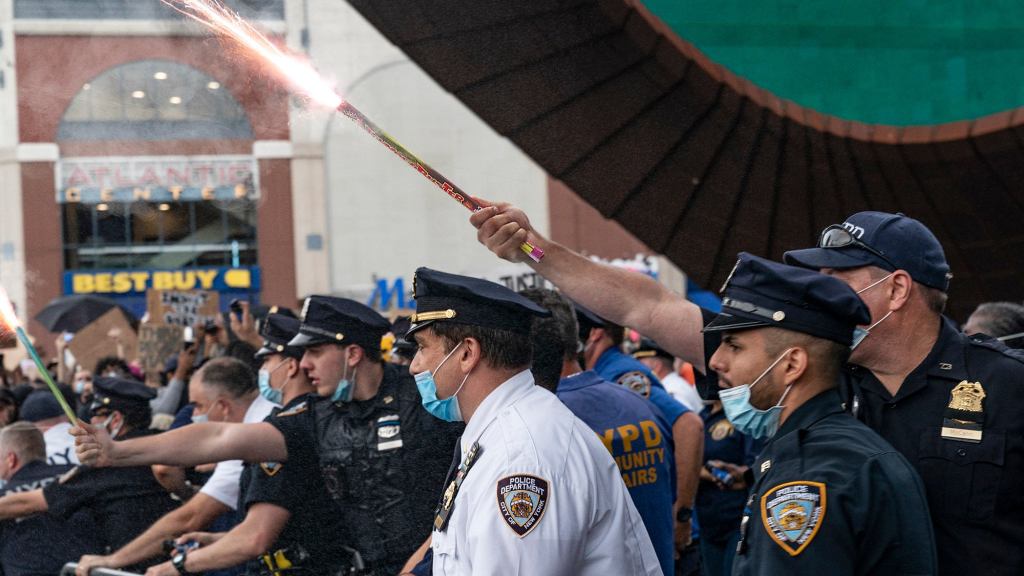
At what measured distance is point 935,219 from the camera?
366 centimetres

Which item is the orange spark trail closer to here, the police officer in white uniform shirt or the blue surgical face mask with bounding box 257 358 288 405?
the police officer in white uniform shirt

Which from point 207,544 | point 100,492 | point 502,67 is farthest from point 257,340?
point 502,67

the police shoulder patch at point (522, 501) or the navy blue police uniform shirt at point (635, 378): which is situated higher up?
the police shoulder patch at point (522, 501)

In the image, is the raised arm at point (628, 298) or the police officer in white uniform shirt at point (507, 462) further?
the raised arm at point (628, 298)

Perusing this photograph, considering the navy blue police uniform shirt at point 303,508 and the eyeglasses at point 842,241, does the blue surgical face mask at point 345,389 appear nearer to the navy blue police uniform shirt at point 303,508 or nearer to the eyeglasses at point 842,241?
the navy blue police uniform shirt at point 303,508

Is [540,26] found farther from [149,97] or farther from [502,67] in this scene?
[149,97]

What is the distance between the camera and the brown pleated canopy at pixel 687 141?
332cm

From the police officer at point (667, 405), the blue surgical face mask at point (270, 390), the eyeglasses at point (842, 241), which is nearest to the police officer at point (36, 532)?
the blue surgical face mask at point (270, 390)

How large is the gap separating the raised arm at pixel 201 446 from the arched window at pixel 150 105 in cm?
800

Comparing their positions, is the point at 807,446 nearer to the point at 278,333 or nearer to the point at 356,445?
the point at 356,445

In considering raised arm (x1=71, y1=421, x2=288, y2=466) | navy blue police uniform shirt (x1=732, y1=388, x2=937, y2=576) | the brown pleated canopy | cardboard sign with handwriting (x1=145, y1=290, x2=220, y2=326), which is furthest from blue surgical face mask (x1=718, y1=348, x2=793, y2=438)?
cardboard sign with handwriting (x1=145, y1=290, x2=220, y2=326)

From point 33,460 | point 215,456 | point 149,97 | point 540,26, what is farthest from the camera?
point 149,97

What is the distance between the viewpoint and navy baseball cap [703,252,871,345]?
2506 mm

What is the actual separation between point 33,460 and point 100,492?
836mm
